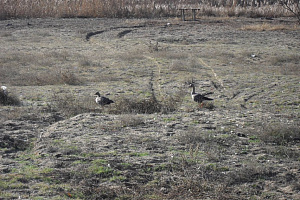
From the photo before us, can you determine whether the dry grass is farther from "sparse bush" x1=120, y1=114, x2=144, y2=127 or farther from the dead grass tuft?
"sparse bush" x1=120, y1=114, x2=144, y2=127

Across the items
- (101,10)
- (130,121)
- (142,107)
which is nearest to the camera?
(130,121)

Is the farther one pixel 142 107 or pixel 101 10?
pixel 101 10

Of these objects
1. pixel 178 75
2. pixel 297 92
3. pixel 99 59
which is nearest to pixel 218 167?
pixel 297 92

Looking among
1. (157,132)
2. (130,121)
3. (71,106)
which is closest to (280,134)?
(157,132)

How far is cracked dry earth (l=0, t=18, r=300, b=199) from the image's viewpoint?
5.22 m

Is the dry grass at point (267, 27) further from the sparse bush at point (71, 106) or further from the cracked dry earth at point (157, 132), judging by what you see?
the sparse bush at point (71, 106)

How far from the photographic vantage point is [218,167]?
5.70 m

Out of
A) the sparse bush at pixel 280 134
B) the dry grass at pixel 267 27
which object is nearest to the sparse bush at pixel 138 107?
the sparse bush at pixel 280 134

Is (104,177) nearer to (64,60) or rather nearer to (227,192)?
(227,192)

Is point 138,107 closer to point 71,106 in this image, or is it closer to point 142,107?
point 142,107

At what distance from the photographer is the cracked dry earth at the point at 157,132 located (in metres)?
5.22

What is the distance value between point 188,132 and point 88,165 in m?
1.80

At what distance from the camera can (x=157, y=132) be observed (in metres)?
7.06

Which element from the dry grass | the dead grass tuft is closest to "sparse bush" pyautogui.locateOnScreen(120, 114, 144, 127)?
the dead grass tuft
